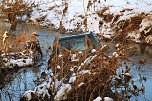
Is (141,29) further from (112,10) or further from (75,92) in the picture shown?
(75,92)

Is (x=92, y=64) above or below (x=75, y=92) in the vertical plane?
above

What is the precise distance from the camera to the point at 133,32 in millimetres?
15336

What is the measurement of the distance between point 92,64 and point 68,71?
61 cm

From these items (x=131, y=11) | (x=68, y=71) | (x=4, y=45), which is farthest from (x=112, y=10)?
(x=68, y=71)

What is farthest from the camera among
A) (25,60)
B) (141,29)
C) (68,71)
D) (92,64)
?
(141,29)

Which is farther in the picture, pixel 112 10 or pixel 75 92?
pixel 112 10

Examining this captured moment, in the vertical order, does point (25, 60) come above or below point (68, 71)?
below

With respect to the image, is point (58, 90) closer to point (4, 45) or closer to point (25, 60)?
point (4, 45)

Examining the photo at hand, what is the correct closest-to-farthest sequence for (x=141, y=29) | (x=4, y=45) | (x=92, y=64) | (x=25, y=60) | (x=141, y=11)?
(x=92, y=64)
(x=4, y=45)
(x=25, y=60)
(x=141, y=29)
(x=141, y=11)

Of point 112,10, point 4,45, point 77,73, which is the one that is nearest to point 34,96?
point 77,73

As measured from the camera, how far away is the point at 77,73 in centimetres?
541

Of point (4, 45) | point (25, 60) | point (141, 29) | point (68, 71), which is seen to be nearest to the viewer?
point (68, 71)

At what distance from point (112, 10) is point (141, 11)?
1.84m

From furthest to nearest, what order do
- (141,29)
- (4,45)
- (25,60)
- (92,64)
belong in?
(141,29), (25,60), (4,45), (92,64)
